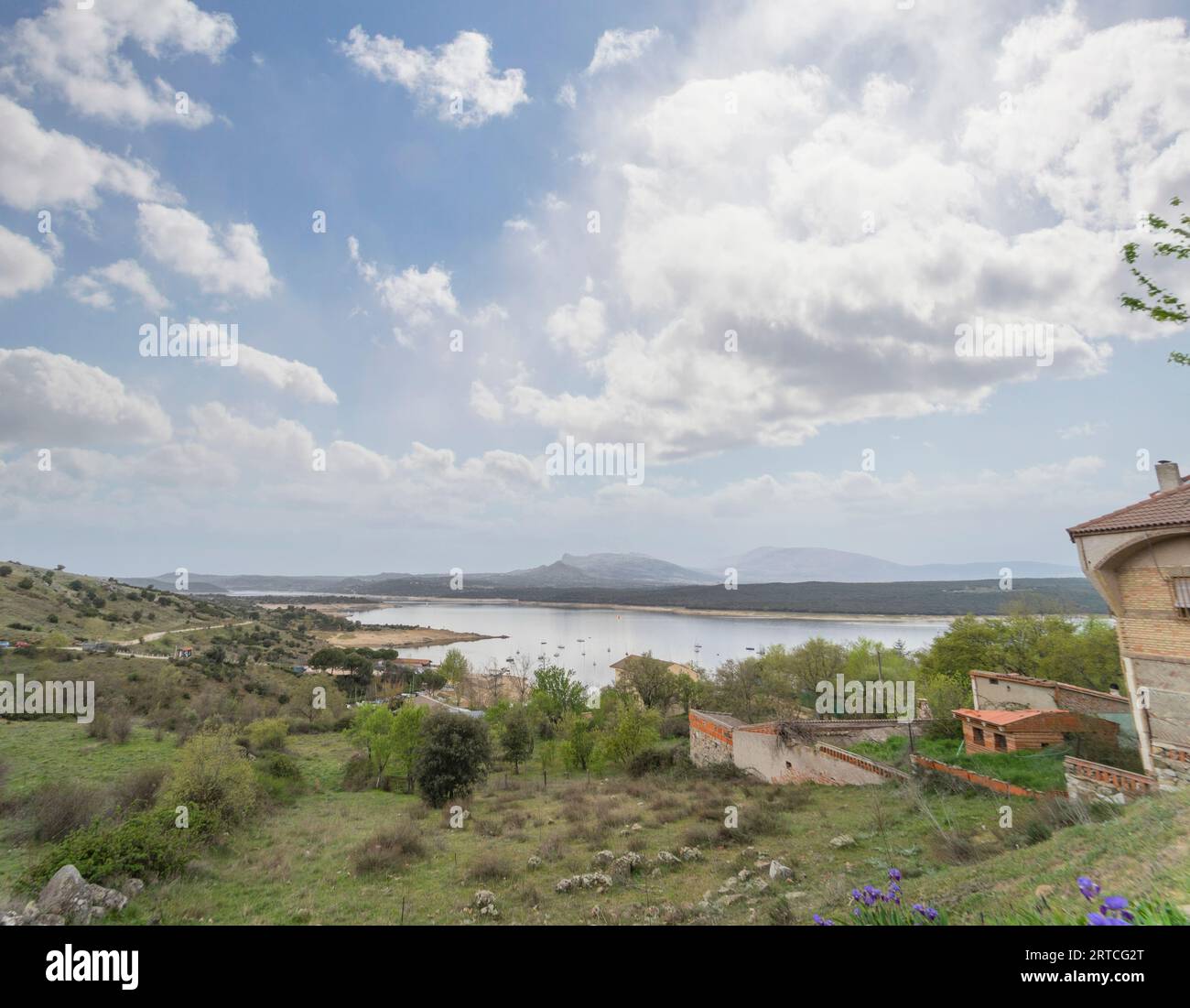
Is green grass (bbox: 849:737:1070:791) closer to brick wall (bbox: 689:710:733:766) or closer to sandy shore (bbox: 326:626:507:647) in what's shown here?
brick wall (bbox: 689:710:733:766)

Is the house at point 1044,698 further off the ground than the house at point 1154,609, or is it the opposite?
the house at point 1154,609

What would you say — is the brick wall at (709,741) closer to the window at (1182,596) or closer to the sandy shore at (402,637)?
the window at (1182,596)

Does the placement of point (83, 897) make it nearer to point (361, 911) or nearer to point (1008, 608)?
point (361, 911)

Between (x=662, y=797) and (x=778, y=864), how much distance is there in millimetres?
7549

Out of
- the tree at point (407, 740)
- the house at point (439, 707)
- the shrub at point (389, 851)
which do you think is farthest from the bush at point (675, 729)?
the shrub at point (389, 851)

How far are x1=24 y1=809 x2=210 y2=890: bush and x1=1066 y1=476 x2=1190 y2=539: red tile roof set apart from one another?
736 inches

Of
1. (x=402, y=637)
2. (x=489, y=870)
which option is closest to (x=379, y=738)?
(x=489, y=870)

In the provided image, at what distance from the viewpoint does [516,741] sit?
975 inches

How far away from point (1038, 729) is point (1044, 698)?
3919 millimetres

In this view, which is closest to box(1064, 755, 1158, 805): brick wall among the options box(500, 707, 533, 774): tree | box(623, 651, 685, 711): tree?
box(500, 707, 533, 774): tree

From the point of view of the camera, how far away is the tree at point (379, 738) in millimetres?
20947

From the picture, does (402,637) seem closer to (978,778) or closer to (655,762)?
(655,762)

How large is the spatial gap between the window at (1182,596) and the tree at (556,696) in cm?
2745
